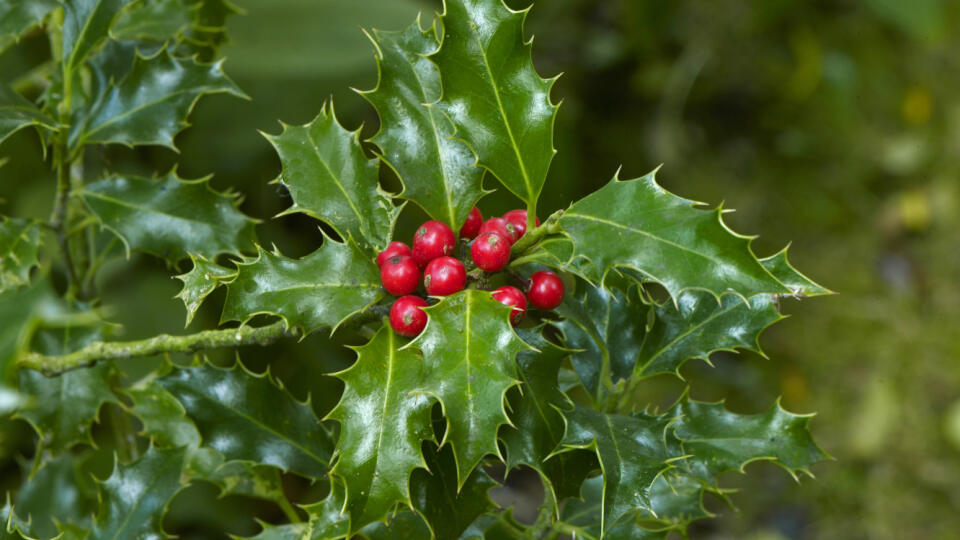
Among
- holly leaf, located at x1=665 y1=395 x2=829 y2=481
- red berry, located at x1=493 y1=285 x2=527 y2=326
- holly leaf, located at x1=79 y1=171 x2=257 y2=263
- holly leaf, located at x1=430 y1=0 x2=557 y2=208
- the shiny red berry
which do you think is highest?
holly leaf, located at x1=430 y1=0 x2=557 y2=208

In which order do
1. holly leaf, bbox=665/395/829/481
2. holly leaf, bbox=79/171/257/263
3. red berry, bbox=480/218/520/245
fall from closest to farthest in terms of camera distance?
red berry, bbox=480/218/520/245, holly leaf, bbox=665/395/829/481, holly leaf, bbox=79/171/257/263

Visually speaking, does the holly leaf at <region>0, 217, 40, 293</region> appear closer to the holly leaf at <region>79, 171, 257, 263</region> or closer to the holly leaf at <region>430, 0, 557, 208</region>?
the holly leaf at <region>79, 171, 257, 263</region>

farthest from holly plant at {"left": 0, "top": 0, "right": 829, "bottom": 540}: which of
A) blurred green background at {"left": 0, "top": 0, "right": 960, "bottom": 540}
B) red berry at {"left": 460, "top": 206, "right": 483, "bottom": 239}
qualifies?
blurred green background at {"left": 0, "top": 0, "right": 960, "bottom": 540}

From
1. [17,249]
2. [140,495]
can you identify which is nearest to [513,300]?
[140,495]

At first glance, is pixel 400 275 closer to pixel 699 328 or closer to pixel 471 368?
pixel 471 368

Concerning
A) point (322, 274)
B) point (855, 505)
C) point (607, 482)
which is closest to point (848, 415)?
point (855, 505)

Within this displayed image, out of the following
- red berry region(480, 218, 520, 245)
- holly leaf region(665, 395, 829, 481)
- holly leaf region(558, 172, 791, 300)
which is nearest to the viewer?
holly leaf region(558, 172, 791, 300)
